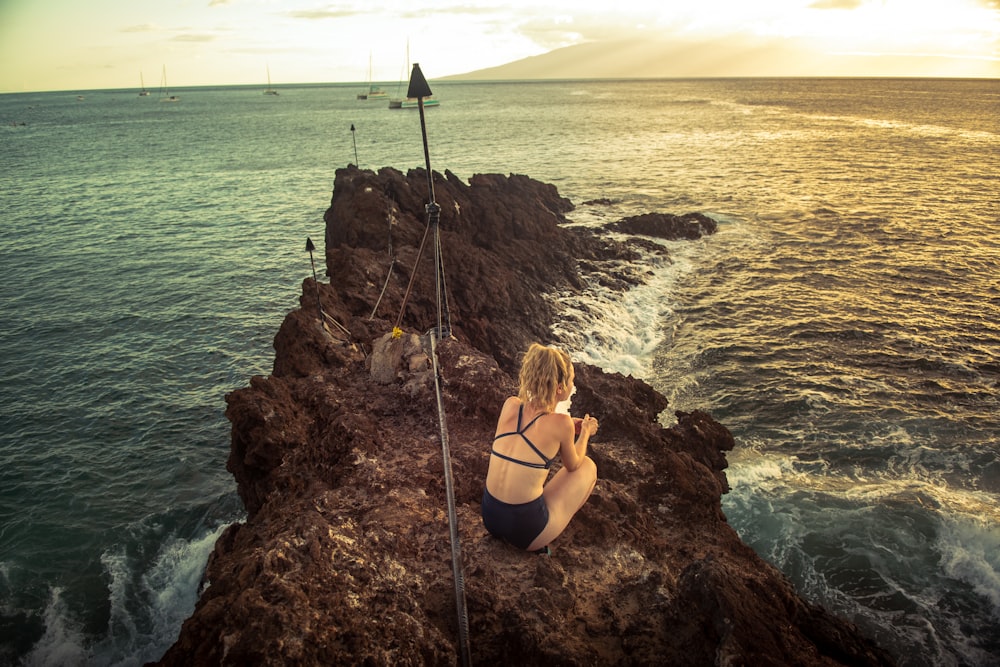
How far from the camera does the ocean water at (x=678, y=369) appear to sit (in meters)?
8.57

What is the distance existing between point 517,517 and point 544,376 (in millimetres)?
1315

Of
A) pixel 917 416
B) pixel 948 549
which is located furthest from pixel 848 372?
pixel 948 549

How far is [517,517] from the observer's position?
15.7 ft

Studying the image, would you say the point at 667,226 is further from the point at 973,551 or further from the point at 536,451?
the point at 536,451

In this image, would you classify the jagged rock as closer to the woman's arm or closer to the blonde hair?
the woman's arm

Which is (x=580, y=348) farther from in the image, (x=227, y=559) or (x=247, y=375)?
(x=227, y=559)

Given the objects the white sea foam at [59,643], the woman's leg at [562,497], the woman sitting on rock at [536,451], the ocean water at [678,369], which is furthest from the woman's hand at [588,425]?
the white sea foam at [59,643]

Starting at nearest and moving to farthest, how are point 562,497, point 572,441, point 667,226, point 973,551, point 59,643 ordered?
1. point 572,441
2. point 562,497
3. point 59,643
4. point 973,551
5. point 667,226

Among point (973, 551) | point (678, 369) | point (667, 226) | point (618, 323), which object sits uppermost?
point (667, 226)

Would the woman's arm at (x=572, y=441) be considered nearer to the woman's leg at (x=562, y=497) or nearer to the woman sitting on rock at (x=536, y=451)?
the woman sitting on rock at (x=536, y=451)

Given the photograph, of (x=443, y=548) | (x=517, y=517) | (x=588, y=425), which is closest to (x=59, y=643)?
(x=443, y=548)

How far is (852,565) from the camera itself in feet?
27.6

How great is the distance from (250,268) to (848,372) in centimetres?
2253

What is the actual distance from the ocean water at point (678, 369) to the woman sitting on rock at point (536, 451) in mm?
5478
